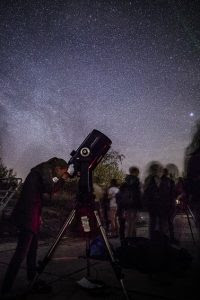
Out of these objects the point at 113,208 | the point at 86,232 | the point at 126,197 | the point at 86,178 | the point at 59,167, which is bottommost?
the point at 86,232

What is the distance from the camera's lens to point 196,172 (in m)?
4.79

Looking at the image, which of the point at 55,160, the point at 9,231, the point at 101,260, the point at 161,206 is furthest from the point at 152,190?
the point at 9,231

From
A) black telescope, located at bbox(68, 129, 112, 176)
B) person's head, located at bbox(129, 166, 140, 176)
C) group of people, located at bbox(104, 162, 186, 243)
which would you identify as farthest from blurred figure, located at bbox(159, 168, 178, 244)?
black telescope, located at bbox(68, 129, 112, 176)

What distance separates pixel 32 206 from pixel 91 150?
1.06 meters

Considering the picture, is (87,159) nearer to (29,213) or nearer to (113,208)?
(29,213)

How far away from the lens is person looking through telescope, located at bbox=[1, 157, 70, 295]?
11.8 ft

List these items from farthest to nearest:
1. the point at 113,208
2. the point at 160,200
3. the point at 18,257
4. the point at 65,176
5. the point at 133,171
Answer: the point at 113,208 → the point at 133,171 → the point at 160,200 → the point at 65,176 → the point at 18,257

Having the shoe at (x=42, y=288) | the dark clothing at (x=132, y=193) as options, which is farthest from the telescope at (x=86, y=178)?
the dark clothing at (x=132, y=193)

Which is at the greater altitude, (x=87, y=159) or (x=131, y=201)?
(x=131, y=201)

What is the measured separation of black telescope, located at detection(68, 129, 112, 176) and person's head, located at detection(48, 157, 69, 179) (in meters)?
0.13

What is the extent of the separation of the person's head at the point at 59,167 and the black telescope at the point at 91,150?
0.44 feet

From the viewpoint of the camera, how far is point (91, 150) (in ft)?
12.6

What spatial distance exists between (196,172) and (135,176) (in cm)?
279

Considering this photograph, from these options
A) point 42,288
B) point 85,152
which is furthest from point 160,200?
point 42,288
